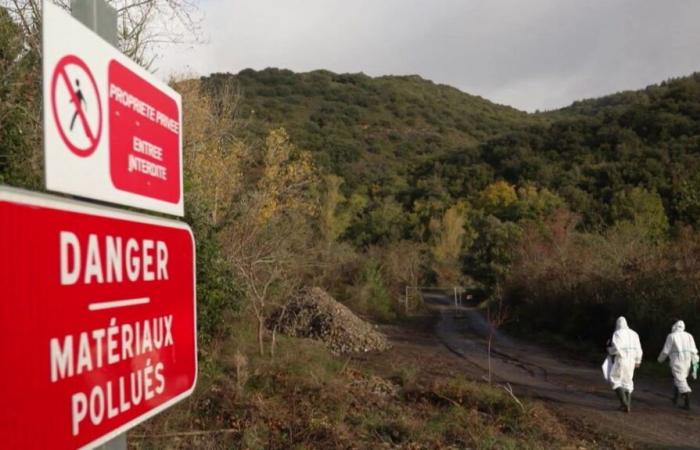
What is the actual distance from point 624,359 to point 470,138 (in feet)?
315

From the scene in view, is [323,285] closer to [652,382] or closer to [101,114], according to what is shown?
[652,382]

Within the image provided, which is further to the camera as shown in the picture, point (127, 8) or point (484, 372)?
point (484, 372)

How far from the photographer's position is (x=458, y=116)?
116m

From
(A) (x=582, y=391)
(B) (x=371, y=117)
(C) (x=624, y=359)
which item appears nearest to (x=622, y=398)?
(C) (x=624, y=359)

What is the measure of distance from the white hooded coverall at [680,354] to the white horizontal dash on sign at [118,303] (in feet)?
42.1

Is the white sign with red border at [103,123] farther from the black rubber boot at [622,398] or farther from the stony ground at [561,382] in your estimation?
the black rubber boot at [622,398]

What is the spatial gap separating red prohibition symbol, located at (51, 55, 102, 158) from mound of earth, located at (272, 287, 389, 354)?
21481 millimetres

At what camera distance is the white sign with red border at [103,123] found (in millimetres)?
1604

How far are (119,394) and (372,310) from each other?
114 feet

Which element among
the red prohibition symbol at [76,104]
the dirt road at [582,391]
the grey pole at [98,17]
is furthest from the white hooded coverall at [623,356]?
the red prohibition symbol at [76,104]

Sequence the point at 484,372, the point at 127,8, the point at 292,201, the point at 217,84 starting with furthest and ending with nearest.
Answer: the point at 217,84
the point at 292,201
the point at 484,372
the point at 127,8

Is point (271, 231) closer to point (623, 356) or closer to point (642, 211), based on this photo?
point (623, 356)

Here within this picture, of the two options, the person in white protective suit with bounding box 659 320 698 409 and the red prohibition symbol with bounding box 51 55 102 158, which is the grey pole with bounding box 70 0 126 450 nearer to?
the red prohibition symbol with bounding box 51 55 102 158

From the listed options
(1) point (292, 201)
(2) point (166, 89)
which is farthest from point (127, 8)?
(1) point (292, 201)
